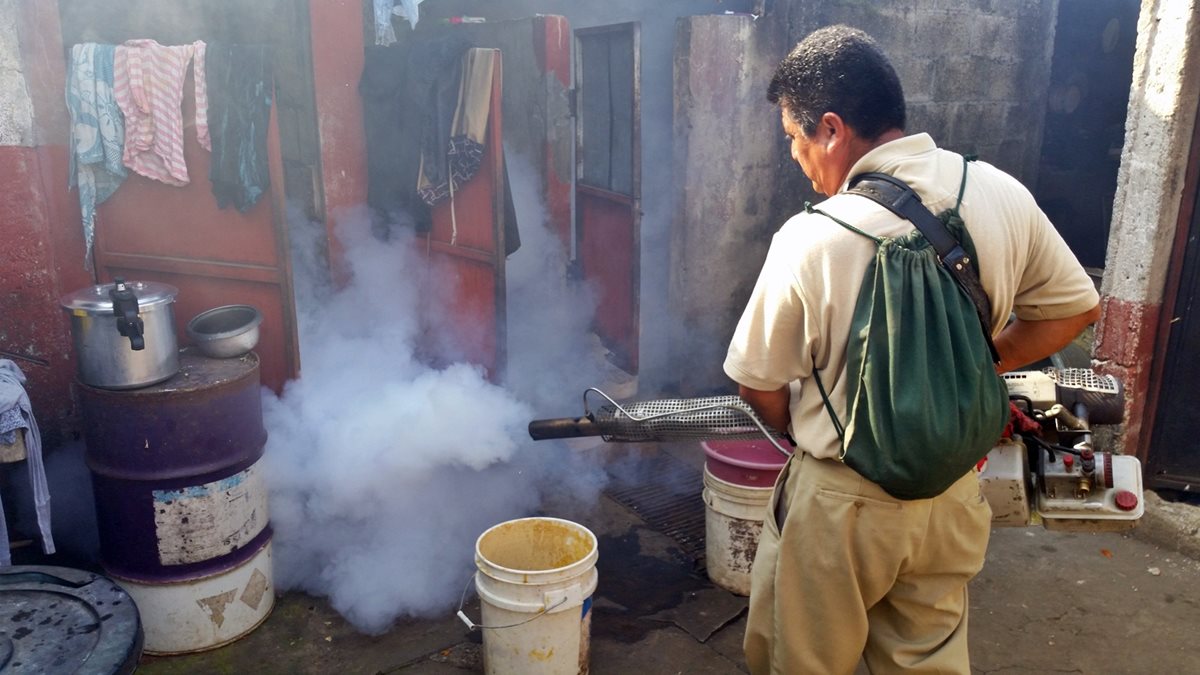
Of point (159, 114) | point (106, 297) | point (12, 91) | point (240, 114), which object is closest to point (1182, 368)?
point (240, 114)

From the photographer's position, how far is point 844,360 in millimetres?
2262

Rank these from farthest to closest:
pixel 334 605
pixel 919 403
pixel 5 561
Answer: pixel 334 605 < pixel 5 561 < pixel 919 403

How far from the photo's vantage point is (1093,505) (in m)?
2.80

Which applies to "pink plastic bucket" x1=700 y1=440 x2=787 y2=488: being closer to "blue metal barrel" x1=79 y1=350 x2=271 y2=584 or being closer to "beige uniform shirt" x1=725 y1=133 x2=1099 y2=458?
"beige uniform shirt" x1=725 y1=133 x2=1099 y2=458

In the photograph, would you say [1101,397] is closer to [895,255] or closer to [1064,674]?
[895,255]

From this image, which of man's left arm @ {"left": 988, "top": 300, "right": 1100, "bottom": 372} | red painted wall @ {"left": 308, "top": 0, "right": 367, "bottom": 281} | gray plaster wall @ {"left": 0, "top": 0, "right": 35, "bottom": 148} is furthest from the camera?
red painted wall @ {"left": 308, "top": 0, "right": 367, "bottom": 281}

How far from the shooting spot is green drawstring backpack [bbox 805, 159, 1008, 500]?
213 cm

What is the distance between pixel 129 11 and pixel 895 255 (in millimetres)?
5196

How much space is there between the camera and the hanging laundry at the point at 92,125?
15.2ft

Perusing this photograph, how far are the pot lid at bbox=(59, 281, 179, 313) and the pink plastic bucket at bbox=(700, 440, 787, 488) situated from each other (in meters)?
2.64

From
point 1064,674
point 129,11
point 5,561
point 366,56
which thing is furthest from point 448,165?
point 1064,674

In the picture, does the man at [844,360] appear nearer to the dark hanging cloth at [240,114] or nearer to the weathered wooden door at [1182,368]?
the weathered wooden door at [1182,368]

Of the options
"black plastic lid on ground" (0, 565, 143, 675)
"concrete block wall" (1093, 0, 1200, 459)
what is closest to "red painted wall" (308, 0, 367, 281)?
"black plastic lid on ground" (0, 565, 143, 675)

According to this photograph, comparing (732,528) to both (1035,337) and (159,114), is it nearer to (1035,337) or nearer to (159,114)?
(1035,337)
